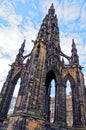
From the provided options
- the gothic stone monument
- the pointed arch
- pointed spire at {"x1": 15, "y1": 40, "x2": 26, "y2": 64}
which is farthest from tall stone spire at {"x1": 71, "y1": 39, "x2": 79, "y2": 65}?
pointed spire at {"x1": 15, "y1": 40, "x2": 26, "y2": 64}

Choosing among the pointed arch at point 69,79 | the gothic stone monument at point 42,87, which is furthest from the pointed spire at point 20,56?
the pointed arch at point 69,79

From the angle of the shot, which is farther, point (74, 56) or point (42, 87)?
point (74, 56)

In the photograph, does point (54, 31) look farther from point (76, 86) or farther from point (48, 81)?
point (76, 86)

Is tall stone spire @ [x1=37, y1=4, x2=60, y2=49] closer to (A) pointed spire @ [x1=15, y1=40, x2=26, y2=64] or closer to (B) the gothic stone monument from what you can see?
(B) the gothic stone monument

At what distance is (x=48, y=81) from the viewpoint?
65.0 ft

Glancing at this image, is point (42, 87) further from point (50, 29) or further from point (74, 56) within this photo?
point (50, 29)

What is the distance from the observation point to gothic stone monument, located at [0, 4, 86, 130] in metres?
11.4

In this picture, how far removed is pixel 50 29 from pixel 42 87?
1229cm

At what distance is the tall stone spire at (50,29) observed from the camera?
65.8 ft

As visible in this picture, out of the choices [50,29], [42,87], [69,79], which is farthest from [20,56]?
[42,87]

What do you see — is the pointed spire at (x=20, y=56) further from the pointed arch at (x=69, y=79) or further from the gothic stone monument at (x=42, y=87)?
the pointed arch at (x=69, y=79)

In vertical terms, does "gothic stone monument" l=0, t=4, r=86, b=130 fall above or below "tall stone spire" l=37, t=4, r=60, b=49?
below

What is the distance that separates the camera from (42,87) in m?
13.4

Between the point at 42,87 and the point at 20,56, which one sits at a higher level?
the point at 20,56
